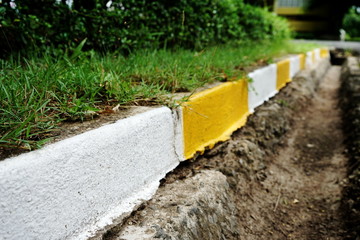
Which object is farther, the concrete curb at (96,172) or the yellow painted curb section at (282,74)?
the yellow painted curb section at (282,74)

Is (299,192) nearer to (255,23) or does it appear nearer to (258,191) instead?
(258,191)

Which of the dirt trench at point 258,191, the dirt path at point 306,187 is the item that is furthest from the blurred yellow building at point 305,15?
the dirt trench at point 258,191

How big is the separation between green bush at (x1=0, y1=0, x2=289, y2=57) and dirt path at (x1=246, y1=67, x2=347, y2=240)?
1.15 m

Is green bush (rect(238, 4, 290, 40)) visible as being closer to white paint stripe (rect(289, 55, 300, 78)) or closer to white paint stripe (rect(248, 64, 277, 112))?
white paint stripe (rect(289, 55, 300, 78))

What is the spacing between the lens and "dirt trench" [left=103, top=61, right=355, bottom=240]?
47.8 inches

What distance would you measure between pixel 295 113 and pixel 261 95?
79 cm

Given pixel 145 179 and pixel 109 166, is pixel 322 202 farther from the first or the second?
pixel 109 166

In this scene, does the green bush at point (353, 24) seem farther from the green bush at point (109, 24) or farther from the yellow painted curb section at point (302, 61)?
the green bush at point (109, 24)

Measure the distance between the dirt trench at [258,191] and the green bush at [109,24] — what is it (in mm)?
894

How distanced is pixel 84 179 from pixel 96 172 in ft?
0.17

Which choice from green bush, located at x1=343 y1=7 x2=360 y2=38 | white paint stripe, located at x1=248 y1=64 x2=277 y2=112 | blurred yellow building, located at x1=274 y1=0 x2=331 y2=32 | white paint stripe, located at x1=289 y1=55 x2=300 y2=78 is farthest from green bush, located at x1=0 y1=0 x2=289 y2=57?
blurred yellow building, located at x1=274 y1=0 x2=331 y2=32

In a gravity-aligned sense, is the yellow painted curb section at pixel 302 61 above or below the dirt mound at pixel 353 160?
above

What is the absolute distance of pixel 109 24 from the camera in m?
2.40

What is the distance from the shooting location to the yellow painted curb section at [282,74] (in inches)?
141
